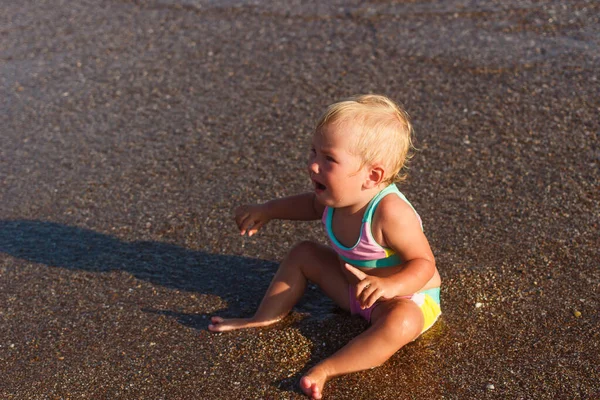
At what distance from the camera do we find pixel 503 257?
3.62 metres

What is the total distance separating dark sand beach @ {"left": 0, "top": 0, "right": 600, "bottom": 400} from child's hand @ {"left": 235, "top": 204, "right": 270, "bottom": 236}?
285 mm

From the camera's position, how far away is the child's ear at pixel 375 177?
3055 mm

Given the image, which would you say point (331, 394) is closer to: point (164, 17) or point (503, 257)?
point (503, 257)

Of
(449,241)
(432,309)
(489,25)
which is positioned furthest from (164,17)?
(432,309)

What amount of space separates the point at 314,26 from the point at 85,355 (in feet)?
11.9

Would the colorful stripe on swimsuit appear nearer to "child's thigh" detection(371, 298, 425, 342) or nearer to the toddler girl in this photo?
the toddler girl

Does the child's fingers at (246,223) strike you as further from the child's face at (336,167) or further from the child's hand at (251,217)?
the child's face at (336,167)

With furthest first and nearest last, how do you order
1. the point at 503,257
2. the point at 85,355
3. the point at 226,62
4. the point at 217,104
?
the point at 226,62 < the point at 217,104 < the point at 503,257 < the point at 85,355

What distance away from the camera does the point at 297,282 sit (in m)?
3.33

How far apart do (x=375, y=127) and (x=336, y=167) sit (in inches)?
7.9

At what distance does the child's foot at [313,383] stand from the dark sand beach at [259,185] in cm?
6

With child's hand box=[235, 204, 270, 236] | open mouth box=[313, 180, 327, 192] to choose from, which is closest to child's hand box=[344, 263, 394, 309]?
open mouth box=[313, 180, 327, 192]

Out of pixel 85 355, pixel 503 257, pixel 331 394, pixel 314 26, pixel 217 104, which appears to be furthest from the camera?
pixel 314 26

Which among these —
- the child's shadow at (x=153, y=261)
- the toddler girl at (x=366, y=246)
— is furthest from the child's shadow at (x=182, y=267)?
the toddler girl at (x=366, y=246)
